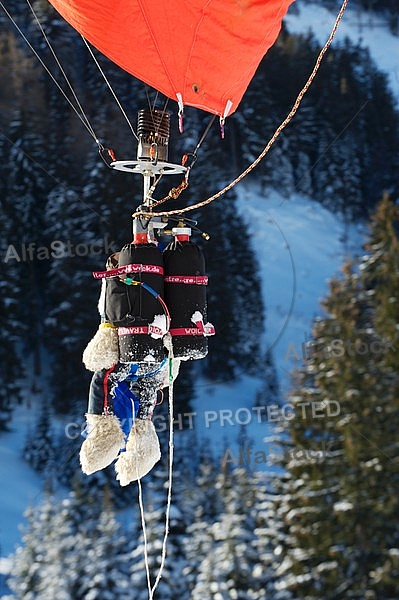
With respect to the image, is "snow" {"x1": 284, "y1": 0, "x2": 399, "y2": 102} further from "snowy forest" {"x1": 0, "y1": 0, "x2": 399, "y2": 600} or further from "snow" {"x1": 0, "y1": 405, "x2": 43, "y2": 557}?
"snow" {"x1": 0, "y1": 405, "x2": 43, "y2": 557}

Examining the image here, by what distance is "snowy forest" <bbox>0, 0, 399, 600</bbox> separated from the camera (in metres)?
10.6

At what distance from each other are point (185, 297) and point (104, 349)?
409mm

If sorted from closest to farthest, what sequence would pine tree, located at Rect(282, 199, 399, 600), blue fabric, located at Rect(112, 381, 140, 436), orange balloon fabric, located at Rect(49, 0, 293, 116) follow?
orange balloon fabric, located at Rect(49, 0, 293, 116)
blue fabric, located at Rect(112, 381, 140, 436)
pine tree, located at Rect(282, 199, 399, 600)

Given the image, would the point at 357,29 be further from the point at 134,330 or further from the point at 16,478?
the point at 134,330

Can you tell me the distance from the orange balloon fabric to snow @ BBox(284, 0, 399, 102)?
7.43 m

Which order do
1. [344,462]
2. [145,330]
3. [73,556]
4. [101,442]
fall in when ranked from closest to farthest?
[145,330] → [101,442] → [73,556] → [344,462]

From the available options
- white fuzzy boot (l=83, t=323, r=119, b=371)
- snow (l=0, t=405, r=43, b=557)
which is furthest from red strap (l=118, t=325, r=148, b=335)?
snow (l=0, t=405, r=43, b=557)

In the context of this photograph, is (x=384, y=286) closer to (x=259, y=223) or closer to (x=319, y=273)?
(x=319, y=273)

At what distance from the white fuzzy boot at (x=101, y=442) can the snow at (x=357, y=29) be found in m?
8.32

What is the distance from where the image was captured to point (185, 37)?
14.1 feet

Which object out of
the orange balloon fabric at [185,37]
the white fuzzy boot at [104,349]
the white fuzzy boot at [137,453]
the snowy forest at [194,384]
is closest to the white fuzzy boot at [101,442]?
the white fuzzy boot at [137,453]

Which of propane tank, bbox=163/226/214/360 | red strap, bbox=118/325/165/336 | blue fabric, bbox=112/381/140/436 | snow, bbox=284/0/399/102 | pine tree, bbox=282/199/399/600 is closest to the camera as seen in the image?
red strap, bbox=118/325/165/336

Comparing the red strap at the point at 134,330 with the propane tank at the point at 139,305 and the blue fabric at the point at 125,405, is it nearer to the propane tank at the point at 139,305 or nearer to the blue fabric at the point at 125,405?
the propane tank at the point at 139,305

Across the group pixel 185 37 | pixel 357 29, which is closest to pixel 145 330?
pixel 185 37
